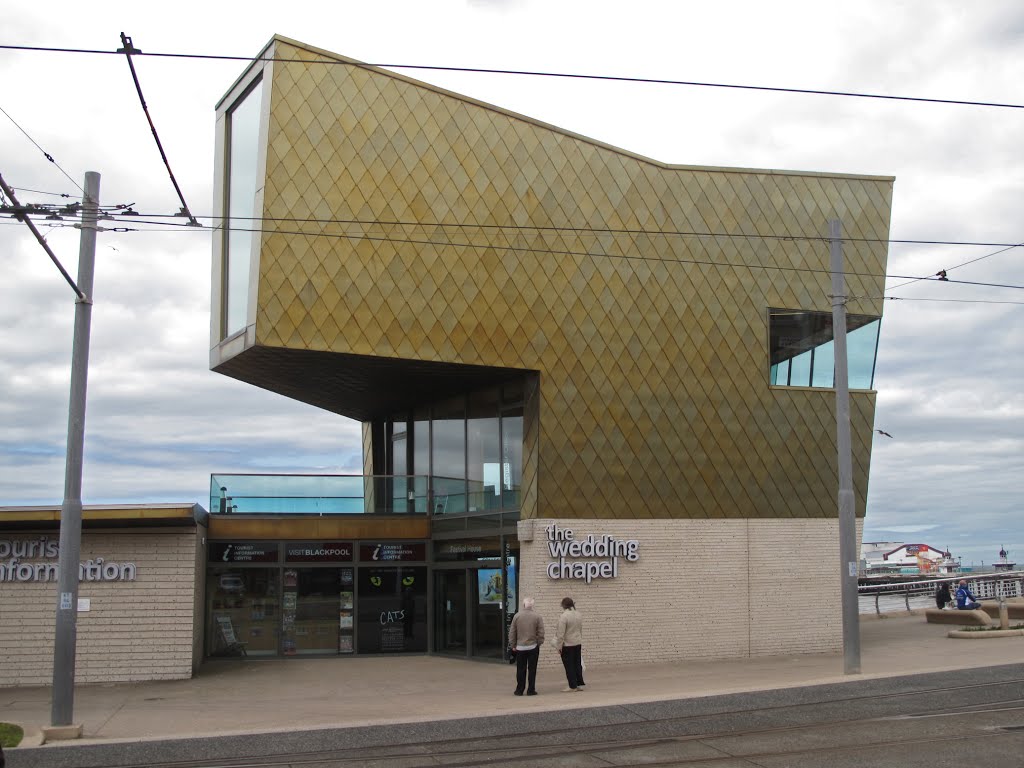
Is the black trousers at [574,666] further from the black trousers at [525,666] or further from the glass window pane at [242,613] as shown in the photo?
the glass window pane at [242,613]

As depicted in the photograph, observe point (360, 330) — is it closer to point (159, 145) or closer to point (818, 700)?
point (159, 145)

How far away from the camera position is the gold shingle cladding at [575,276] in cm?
1941

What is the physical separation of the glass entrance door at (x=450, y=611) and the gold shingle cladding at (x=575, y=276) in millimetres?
3257

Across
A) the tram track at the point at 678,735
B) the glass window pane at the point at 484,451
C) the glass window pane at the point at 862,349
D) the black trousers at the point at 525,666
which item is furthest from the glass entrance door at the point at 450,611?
the glass window pane at the point at 862,349

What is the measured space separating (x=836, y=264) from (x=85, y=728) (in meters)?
13.7

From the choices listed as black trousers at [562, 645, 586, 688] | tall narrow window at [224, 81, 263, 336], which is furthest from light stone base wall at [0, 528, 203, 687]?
black trousers at [562, 645, 586, 688]

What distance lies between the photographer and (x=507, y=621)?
21.1m

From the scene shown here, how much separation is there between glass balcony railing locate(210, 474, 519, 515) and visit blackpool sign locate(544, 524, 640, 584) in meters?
2.55

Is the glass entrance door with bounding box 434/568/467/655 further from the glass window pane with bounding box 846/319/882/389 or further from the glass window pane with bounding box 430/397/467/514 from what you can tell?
the glass window pane with bounding box 846/319/882/389

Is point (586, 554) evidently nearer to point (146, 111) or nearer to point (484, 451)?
point (484, 451)

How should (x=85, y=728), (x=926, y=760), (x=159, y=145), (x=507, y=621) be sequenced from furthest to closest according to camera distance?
(x=507, y=621), (x=85, y=728), (x=159, y=145), (x=926, y=760)

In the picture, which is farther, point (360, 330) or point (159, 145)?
point (360, 330)

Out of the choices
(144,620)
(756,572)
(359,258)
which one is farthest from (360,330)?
(756,572)

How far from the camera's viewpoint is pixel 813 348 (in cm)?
2356
